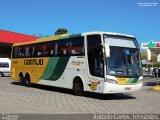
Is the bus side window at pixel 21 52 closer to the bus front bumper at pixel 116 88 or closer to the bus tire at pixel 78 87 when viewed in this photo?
the bus tire at pixel 78 87

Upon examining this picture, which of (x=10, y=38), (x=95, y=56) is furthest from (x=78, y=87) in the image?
(x=10, y=38)

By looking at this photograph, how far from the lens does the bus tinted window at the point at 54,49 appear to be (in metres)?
19.8

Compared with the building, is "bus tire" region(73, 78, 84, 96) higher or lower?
lower

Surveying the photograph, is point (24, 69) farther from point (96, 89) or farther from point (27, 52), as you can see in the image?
point (96, 89)

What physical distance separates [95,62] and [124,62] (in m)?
1.36

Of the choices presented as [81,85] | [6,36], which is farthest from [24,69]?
[6,36]

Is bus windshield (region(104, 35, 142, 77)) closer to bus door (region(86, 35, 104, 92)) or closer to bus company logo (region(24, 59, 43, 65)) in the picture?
bus door (region(86, 35, 104, 92))

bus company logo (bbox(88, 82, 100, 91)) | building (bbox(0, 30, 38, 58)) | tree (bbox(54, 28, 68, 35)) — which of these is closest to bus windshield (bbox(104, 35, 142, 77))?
bus company logo (bbox(88, 82, 100, 91))

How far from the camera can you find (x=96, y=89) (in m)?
18.1

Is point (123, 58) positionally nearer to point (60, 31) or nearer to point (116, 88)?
point (116, 88)

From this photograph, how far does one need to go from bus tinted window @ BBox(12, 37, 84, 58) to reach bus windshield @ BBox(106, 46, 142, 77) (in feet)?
6.77

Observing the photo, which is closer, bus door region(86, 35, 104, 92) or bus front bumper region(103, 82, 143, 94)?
bus front bumper region(103, 82, 143, 94)

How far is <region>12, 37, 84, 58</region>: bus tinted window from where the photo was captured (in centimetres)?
1984

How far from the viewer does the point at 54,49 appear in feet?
73.1
